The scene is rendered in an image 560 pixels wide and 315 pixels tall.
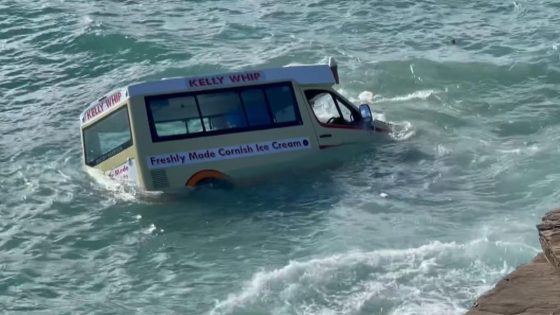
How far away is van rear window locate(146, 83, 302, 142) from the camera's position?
770 inches

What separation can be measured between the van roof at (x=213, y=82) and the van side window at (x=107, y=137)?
0.71 ft

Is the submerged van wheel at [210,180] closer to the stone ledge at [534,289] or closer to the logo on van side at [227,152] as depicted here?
the logo on van side at [227,152]

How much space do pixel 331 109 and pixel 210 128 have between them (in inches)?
110

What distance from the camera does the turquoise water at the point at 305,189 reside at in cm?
1574

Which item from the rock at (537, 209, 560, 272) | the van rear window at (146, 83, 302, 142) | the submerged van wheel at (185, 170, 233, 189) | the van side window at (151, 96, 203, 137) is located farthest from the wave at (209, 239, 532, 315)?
the van side window at (151, 96, 203, 137)

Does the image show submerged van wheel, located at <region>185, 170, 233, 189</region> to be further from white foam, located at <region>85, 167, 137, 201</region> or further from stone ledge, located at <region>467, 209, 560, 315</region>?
stone ledge, located at <region>467, 209, 560, 315</region>

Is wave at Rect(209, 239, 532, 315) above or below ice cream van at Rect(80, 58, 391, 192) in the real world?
below

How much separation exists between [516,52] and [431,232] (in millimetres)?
13081

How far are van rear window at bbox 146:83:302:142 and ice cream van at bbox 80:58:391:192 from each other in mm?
18

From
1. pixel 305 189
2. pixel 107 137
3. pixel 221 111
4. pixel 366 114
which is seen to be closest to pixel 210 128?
pixel 221 111

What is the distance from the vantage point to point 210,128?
1983cm

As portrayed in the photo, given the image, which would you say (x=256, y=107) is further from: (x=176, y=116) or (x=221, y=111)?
(x=176, y=116)

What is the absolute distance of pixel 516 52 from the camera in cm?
2933

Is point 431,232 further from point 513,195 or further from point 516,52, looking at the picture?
point 516,52
